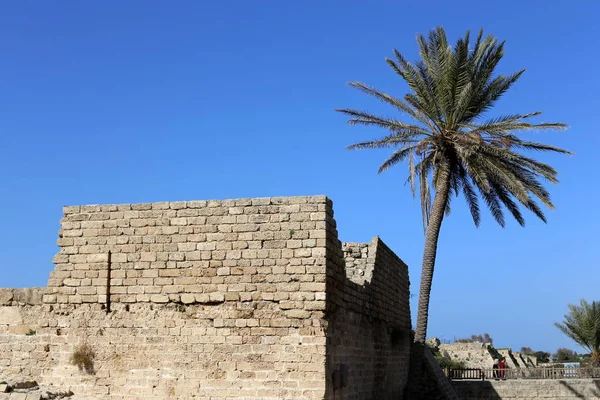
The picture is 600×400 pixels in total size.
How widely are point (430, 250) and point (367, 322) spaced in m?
6.51

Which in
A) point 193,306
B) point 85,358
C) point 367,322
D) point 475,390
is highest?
point 193,306

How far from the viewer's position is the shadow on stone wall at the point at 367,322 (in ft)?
33.3

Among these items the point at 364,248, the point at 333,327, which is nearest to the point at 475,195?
the point at 364,248

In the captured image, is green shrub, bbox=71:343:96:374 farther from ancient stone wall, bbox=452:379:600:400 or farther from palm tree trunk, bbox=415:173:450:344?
ancient stone wall, bbox=452:379:600:400

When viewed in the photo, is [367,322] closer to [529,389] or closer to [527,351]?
[529,389]

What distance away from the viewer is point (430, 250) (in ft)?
61.4

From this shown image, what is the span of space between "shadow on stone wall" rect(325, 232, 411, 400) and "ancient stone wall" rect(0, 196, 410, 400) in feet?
0.22

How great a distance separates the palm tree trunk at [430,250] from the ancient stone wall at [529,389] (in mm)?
2307

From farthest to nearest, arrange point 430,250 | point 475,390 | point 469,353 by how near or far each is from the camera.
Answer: point 469,353
point 475,390
point 430,250

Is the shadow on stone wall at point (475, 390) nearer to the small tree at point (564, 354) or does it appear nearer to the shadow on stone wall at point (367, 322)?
the shadow on stone wall at point (367, 322)

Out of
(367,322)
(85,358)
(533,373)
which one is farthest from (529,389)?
(85,358)

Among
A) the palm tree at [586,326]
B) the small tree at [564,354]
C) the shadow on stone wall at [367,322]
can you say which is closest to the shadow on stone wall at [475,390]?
the shadow on stone wall at [367,322]

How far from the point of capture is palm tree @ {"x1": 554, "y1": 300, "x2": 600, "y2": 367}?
25.7 m

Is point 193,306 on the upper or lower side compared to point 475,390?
upper
